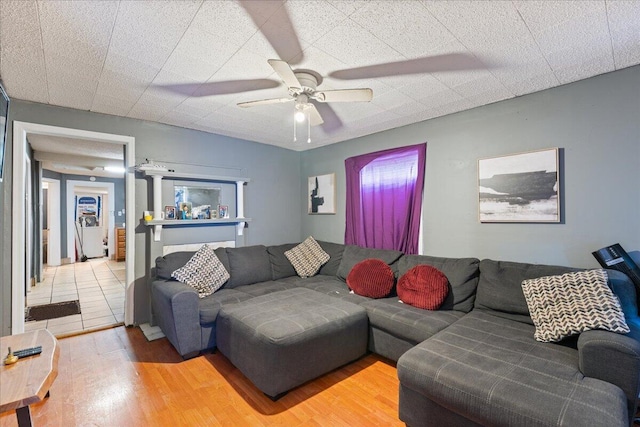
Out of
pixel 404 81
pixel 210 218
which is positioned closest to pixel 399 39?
pixel 404 81

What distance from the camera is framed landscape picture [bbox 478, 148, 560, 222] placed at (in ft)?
8.02

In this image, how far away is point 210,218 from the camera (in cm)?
384

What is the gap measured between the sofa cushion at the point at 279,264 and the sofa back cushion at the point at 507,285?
2.28m

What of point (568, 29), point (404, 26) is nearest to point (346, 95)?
point (404, 26)

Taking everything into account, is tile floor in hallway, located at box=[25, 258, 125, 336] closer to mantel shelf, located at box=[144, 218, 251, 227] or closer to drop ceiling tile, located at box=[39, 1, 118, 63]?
mantel shelf, located at box=[144, 218, 251, 227]

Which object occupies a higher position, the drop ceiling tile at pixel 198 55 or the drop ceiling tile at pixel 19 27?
the drop ceiling tile at pixel 198 55

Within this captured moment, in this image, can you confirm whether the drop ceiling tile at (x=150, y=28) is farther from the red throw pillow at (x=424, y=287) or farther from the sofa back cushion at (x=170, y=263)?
the red throw pillow at (x=424, y=287)

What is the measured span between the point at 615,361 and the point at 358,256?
2354 millimetres

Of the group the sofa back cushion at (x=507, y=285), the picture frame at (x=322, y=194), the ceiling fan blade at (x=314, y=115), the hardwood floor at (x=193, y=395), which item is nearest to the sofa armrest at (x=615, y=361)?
the sofa back cushion at (x=507, y=285)

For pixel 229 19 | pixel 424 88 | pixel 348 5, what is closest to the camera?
pixel 348 5

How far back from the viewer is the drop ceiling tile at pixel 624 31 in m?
1.47

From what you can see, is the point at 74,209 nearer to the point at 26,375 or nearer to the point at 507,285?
the point at 26,375

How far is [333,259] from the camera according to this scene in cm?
394

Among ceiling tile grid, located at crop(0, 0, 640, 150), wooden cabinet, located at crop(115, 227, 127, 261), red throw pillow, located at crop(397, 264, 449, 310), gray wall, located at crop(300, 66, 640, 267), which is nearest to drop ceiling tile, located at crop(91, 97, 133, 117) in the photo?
ceiling tile grid, located at crop(0, 0, 640, 150)
